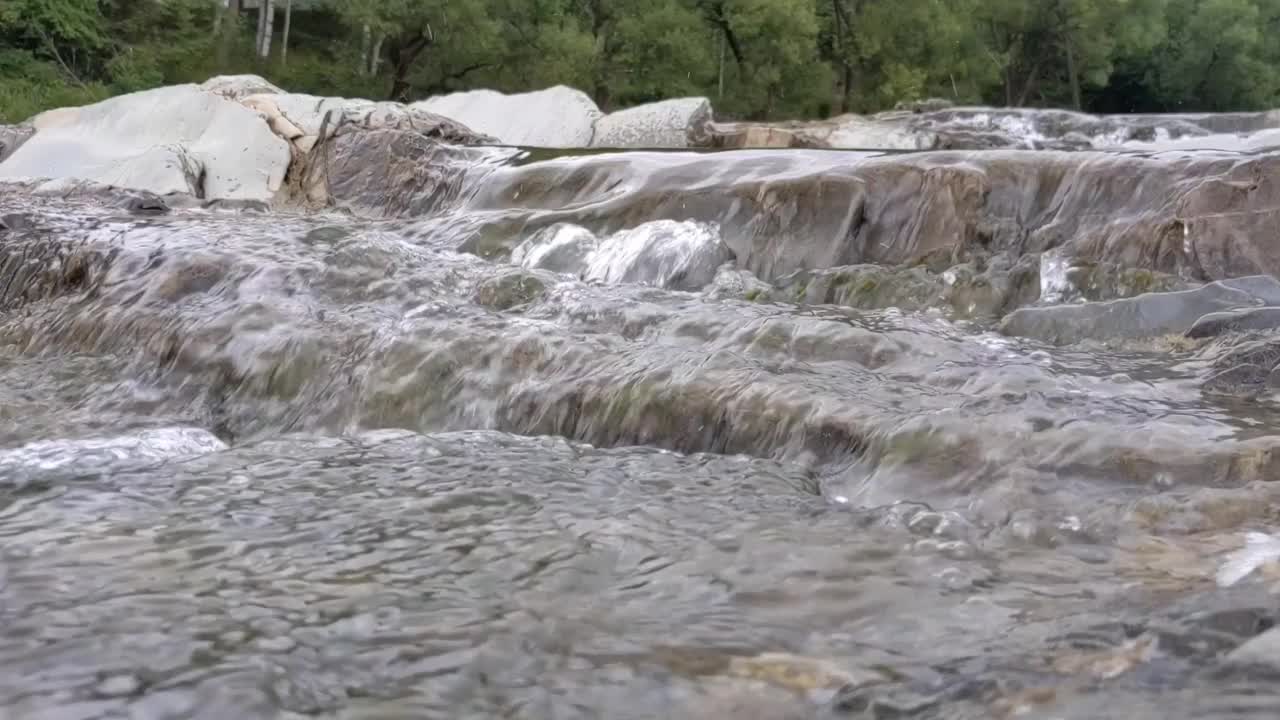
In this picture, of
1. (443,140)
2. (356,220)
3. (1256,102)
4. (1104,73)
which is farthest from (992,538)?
(1256,102)

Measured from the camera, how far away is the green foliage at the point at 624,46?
2503 centimetres

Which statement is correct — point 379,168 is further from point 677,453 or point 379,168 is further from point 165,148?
point 677,453

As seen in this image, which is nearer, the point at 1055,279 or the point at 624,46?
the point at 1055,279

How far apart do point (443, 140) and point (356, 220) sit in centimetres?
236

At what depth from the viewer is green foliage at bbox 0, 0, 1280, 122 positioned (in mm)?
25031

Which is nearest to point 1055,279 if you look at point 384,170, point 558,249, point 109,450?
point 558,249

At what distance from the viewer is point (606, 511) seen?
9.78ft

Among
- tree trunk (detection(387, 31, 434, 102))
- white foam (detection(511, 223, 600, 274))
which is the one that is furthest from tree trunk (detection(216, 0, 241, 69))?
white foam (detection(511, 223, 600, 274))

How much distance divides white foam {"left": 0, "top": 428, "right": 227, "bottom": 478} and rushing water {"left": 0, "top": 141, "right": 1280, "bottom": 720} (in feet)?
0.07

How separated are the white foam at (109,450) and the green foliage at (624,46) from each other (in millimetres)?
18993

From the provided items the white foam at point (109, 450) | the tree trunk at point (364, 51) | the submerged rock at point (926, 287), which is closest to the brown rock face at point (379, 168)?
the submerged rock at point (926, 287)

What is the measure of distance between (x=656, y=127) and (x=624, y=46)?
1560cm

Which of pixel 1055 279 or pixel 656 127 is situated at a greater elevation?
pixel 656 127

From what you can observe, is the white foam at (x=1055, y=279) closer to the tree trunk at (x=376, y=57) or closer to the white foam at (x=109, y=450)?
the white foam at (x=109, y=450)
